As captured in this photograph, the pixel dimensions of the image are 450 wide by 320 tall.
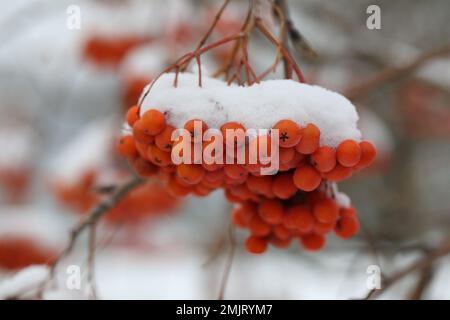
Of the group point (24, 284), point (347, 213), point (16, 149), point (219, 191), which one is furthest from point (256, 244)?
point (16, 149)

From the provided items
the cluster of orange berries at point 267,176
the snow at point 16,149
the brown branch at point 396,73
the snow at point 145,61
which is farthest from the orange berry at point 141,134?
the snow at point 16,149

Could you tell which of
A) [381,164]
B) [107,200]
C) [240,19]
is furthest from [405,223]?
[107,200]

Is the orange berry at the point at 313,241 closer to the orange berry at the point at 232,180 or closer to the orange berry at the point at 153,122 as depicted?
the orange berry at the point at 232,180

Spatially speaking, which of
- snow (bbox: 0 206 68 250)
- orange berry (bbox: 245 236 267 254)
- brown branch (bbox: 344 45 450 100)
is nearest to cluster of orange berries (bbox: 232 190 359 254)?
orange berry (bbox: 245 236 267 254)

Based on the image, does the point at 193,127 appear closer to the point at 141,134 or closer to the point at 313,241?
the point at 141,134

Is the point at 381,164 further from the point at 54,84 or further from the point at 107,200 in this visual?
the point at 54,84

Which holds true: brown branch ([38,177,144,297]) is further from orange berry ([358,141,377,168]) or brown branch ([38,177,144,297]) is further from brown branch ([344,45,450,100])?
brown branch ([344,45,450,100])
